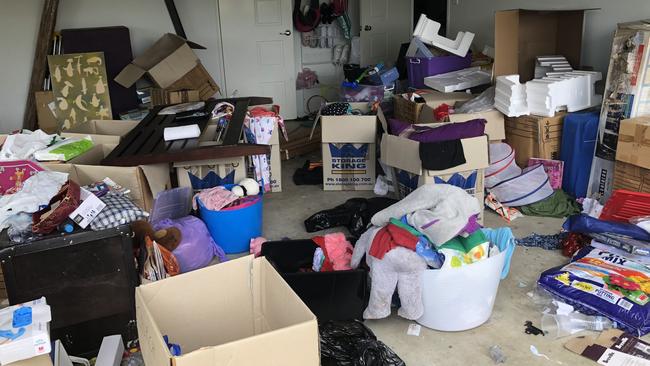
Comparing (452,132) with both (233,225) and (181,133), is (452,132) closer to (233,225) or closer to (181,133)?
(233,225)

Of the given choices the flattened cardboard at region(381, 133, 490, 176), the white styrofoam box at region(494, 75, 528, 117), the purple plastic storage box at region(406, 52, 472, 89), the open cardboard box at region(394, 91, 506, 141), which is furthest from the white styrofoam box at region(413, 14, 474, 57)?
the flattened cardboard at region(381, 133, 490, 176)

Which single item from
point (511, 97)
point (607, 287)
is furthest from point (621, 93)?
point (607, 287)

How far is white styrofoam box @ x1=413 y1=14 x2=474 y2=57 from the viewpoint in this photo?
16.4 feet

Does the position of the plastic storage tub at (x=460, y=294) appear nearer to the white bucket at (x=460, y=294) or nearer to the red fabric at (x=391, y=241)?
the white bucket at (x=460, y=294)

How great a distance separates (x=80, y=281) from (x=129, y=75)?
3.48 m

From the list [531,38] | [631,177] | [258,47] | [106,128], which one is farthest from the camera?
[258,47]

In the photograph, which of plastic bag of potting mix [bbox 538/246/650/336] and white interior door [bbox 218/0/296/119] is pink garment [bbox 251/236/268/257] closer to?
plastic bag of potting mix [bbox 538/246/650/336]

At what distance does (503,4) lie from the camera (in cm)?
504

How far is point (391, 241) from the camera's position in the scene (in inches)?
91.4

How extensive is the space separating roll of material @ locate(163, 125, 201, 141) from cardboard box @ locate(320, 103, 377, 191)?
105 centimetres

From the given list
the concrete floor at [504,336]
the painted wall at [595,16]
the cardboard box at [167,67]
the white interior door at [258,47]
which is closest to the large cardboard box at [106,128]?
the cardboard box at [167,67]

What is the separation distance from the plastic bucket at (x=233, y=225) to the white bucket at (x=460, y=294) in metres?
1.18

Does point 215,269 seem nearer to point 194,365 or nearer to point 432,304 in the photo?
point 194,365

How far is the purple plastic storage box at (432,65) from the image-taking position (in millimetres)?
5023
